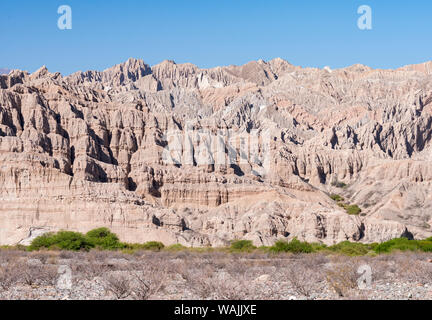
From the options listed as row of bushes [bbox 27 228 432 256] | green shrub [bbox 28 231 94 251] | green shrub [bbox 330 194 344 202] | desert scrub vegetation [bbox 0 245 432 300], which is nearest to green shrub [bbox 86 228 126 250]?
row of bushes [bbox 27 228 432 256]

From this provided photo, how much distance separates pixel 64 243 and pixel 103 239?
8.84 meters

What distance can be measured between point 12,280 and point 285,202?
261 ft

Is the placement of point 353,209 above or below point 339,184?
below

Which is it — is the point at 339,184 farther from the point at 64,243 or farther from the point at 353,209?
the point at 64,243

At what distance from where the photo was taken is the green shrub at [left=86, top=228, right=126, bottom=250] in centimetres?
6865

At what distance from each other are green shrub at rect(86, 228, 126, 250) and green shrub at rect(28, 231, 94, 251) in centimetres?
147

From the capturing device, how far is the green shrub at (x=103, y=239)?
225ft

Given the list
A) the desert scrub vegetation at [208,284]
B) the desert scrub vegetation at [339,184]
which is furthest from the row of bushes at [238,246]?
the desert scrub vegetation at [339,184]

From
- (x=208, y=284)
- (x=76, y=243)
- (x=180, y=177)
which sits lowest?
(x=76, y=243)

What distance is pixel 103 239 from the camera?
72.2 metres

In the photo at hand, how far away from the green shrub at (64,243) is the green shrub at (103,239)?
4.83 feet

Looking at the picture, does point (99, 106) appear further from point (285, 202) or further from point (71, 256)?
point (71, 256)

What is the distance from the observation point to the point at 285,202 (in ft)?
345

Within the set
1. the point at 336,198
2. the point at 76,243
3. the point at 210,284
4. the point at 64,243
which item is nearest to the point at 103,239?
the point at 76,243
